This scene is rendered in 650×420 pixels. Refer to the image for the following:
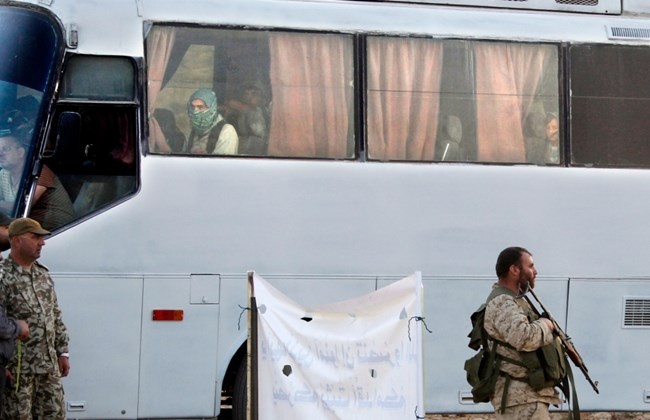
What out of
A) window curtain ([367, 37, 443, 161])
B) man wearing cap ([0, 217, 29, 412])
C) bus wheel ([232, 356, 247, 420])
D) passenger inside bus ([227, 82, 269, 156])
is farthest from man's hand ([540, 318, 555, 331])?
man wearing cap ([0, 217, 29, 412])

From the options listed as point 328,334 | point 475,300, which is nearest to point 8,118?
point 328,334

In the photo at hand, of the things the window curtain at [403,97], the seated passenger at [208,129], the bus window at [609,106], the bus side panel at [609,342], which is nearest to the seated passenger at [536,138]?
the bus window at [609,106]

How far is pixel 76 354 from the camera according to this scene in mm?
9406

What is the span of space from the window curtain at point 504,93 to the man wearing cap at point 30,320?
3824mm

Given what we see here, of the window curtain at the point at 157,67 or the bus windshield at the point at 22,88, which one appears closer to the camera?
the bus windshield at the point at 22,88

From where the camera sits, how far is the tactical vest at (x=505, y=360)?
7.36m

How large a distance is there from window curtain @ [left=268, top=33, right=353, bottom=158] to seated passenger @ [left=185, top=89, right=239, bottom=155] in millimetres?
341

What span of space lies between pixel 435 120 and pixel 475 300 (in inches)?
60.1

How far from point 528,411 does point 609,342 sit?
3.19 metres

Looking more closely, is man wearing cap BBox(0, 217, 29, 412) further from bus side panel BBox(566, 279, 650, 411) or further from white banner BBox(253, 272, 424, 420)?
bus side panel BBox(566, 279, 650, 411)

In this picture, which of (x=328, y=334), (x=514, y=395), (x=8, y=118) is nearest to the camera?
(x=514, y=395)

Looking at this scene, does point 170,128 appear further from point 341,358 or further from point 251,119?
point 341,358

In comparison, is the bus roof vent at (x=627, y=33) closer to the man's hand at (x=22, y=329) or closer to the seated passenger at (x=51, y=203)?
the seated passenger at (x=51, y=203)

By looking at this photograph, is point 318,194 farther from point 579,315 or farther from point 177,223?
point 579,315
